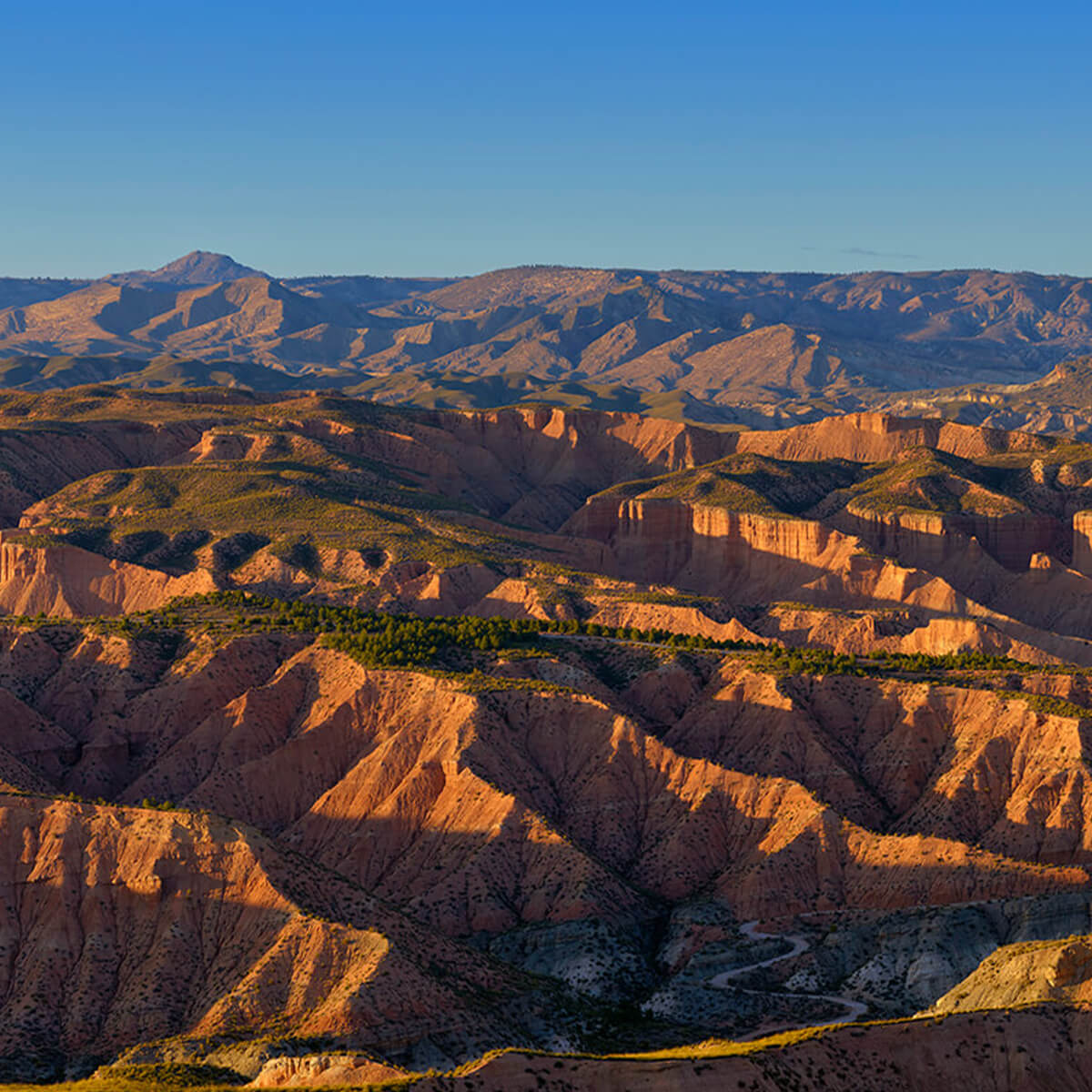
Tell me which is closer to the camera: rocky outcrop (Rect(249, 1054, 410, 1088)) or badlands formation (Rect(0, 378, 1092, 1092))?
rocky outcrop (Rect(249, 1054, 410, 1088))

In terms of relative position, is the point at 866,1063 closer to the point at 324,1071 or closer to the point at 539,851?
the point at 324,1071

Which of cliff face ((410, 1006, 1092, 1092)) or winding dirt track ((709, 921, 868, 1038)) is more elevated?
cliff face ((410, 1006, 1092, 1092))

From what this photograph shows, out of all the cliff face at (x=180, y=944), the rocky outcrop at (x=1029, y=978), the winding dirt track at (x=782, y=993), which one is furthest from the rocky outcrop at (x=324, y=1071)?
the winding dirt track at (x=782, y=993)

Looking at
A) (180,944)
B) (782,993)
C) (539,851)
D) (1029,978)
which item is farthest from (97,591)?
(1029,978)

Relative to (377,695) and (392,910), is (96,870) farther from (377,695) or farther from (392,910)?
(377,695)

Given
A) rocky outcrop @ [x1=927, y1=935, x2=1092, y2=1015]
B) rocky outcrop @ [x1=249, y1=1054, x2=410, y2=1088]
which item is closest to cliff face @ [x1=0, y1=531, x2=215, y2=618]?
rocky outcrop @ [x1=927, y1=935, x2=1092, y2=1015]

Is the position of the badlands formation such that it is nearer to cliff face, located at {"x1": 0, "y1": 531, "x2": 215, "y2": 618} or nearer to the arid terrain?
the arid terrain

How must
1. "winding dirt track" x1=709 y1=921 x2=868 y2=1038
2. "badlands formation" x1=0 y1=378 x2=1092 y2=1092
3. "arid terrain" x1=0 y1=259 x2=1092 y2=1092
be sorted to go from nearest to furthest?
"arid terrain" x1=0 y1=259 x2=1092 y2=1092
"badlands formation" x1=0 y1=378 x2=1092 y2=1092
"winding dirt track" x1=709 y1=921 x2=868 y2=1038

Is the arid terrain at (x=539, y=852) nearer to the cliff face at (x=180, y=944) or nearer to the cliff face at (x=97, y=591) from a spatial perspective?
the cliff face at (x=180, y=944)

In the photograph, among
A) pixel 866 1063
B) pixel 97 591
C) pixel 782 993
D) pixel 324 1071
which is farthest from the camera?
pixel 97 591
